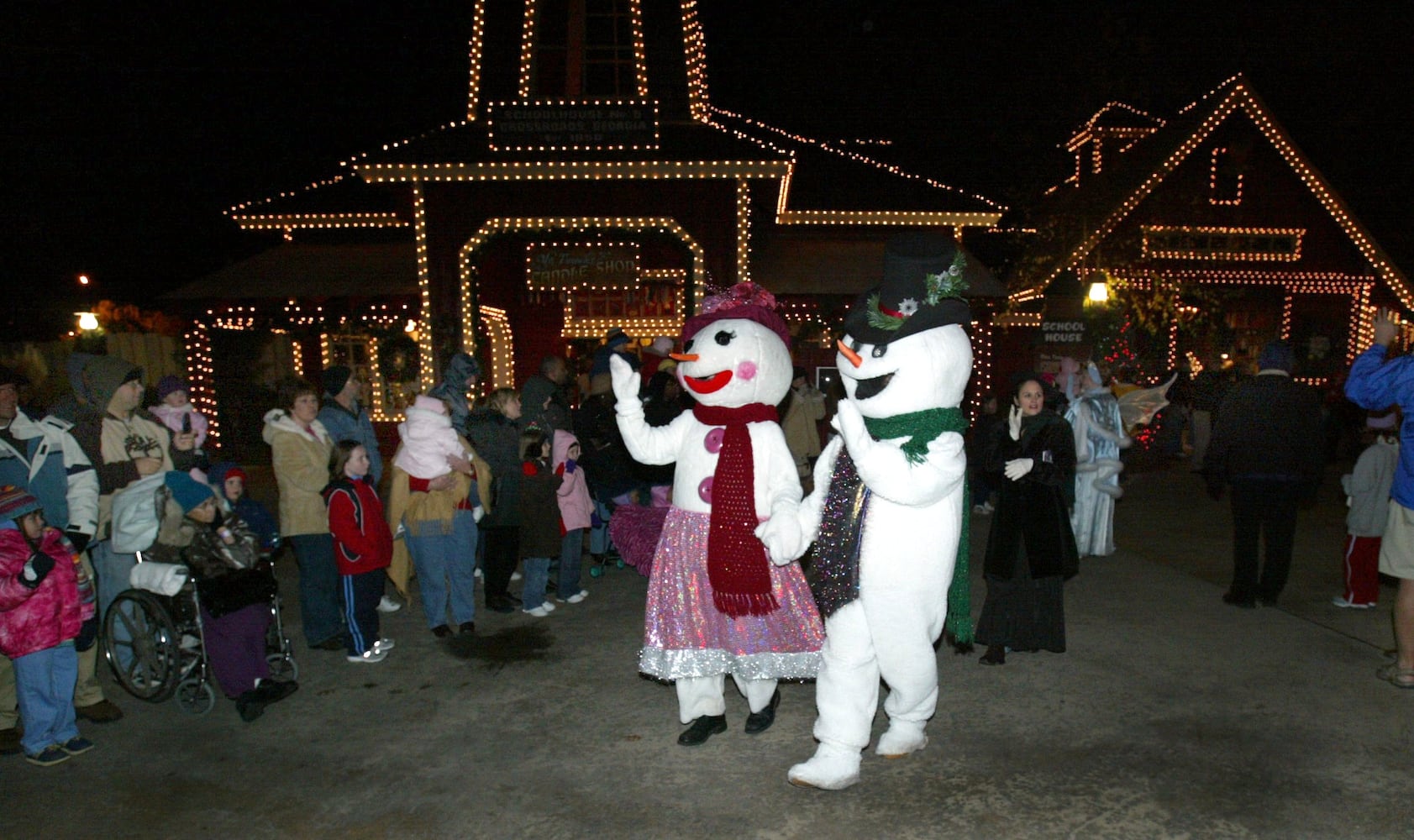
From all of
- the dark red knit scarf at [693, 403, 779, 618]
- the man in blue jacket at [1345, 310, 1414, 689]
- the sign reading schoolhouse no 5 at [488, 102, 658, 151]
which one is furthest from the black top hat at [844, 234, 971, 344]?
the sign reading schoolhouse no 5 at [488, 102, 658, 151]

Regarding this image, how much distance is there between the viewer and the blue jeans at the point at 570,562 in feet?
19.9

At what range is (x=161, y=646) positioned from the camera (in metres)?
4.33

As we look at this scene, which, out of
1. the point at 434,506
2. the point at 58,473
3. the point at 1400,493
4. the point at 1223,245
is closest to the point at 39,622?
the point at 58,473

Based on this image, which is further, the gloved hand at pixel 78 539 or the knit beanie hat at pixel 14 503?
the gloved hand at pixel 78 539

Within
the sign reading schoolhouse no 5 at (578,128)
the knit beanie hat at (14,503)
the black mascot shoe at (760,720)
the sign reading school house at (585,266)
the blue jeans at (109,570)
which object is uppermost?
the sign reading schoolhouse no 5 at (578,128)

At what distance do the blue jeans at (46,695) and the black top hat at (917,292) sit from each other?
390 cm

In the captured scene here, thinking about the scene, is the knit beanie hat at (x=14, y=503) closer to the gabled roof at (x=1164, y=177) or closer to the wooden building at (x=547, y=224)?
the wooden building at (x=547, y=224)

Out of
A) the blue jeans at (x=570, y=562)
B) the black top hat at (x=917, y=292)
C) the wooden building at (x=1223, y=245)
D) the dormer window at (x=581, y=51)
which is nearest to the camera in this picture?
the black top hat at (x=917, y=292)

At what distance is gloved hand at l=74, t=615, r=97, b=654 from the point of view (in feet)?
13.5

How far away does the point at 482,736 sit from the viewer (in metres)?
3.99

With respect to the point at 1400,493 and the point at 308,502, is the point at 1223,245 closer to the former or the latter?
the point at 1400,493

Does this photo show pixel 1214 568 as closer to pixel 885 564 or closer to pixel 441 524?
pixel 885 564

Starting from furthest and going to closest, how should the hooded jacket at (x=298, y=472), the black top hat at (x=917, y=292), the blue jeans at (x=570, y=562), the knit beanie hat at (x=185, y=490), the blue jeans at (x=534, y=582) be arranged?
the blue jeans at (x=570, y=562) < the blue jeans at (x=534, y=582) < the hooded jacket at (x=298, y=472) < the knit beanie hat at (x=185, y=490) < the black top hat at (x=917, y=292)

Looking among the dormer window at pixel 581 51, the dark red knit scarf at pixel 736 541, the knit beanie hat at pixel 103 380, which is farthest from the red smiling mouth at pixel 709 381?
the dormer window at pixel 581 51
